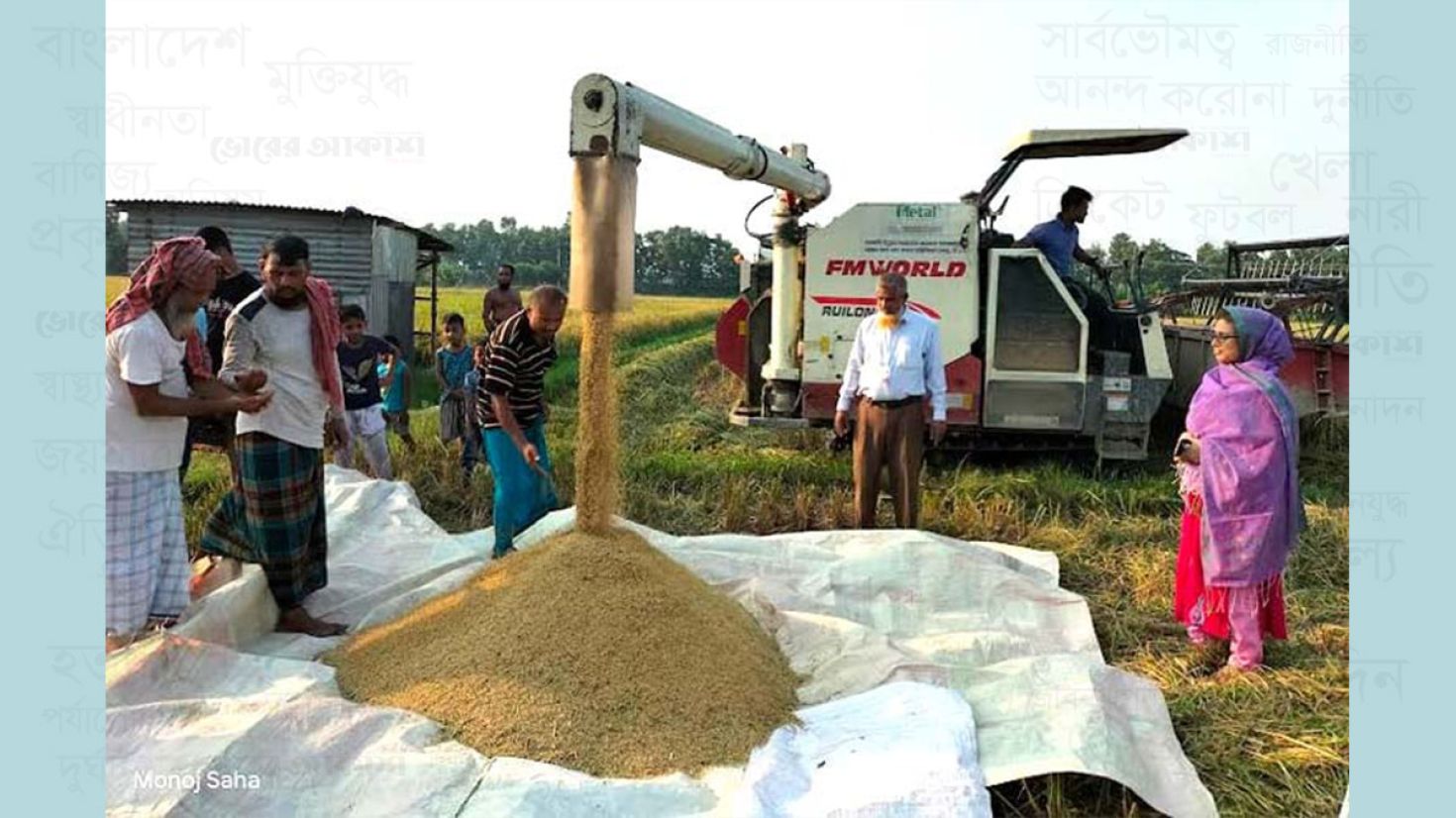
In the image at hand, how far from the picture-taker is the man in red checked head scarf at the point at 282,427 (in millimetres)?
3725

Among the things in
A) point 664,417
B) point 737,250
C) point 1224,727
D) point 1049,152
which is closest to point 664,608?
point 1224,727

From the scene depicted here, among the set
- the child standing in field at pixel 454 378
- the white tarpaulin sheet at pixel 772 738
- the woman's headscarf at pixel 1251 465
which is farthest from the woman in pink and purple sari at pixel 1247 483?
the child standing in field at pixel 454 378

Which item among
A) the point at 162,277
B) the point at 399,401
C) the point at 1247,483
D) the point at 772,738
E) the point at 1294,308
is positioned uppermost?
the point at 1294,308

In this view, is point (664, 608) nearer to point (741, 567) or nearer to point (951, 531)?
point (741, 567)

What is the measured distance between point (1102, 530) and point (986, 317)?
5.30ft

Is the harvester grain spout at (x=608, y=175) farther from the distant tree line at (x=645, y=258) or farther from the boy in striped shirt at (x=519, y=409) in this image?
the distant tree line at (x=645, y=258)

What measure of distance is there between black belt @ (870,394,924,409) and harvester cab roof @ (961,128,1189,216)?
203 centimetres

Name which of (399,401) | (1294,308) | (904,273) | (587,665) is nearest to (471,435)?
(399,401)

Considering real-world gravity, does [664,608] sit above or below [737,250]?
below

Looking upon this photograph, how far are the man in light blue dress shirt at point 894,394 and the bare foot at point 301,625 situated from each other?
261cm

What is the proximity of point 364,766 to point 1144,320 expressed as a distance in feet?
19.5

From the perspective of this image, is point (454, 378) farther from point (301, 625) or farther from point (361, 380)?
point (301, 625)

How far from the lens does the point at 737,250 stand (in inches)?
338

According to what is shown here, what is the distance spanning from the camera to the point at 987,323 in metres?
6.63
